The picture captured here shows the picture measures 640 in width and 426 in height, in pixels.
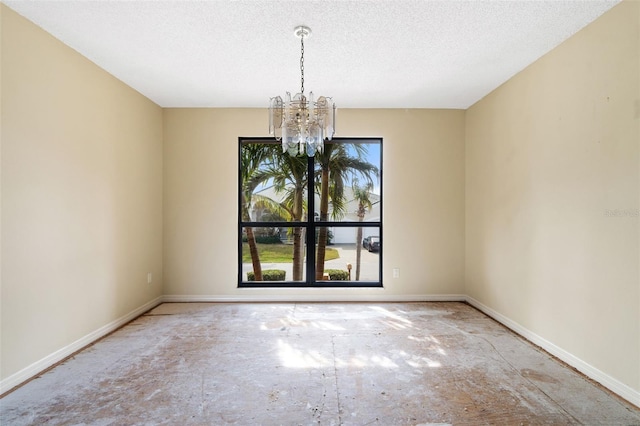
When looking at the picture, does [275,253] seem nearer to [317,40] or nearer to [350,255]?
[350,255]

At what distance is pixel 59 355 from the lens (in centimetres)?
251

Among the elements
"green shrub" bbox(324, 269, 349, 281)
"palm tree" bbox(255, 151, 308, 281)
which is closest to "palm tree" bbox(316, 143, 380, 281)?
"green shrub" bbox(324, 269, 349, 281)

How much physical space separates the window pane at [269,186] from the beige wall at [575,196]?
7.56 feet

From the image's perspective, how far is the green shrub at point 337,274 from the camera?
4.28m

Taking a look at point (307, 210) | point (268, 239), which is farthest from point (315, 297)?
point (307, 210)

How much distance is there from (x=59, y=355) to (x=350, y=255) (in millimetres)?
3061

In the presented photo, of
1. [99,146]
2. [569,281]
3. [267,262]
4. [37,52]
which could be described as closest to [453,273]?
[569,281]

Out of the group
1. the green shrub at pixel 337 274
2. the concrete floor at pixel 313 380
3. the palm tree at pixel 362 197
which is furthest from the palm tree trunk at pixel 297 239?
the concrete floor at pixel 313 380

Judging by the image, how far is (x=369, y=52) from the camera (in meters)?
2.68

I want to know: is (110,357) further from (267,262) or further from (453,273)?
(453,273)

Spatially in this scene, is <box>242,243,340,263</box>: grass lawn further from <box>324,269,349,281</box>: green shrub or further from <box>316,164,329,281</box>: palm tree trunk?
<box>324,269,349,281</box>: green shrub

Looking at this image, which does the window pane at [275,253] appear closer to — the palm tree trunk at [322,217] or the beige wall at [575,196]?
the palm tree trunk at [322,217]

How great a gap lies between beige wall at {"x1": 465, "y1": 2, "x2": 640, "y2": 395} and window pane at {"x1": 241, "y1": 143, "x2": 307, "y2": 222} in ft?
7.56

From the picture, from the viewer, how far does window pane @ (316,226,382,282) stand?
425 cm
